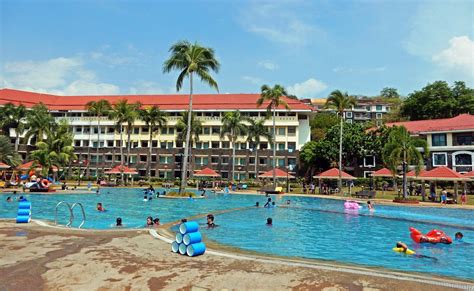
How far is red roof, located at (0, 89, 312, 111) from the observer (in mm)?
72875

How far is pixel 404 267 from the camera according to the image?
12422 mm

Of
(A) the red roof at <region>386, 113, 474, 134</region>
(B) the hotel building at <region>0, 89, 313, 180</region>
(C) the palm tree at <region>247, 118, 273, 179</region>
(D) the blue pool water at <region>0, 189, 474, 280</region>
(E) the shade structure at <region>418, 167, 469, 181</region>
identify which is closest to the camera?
(D) the blue pool water at <region>0, 189, 474, 280</region>

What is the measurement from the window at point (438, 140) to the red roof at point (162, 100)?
2226cm

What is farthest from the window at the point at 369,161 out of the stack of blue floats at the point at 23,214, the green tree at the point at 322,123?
the stack of blue floats at the point at 23,214

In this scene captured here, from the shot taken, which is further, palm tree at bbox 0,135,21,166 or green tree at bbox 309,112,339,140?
green tree at bbox 309,112,339,140

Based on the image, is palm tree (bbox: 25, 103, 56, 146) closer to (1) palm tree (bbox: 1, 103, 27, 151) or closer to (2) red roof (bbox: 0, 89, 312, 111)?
(1) palm tree (bbox: 1, 103, 27, 151)

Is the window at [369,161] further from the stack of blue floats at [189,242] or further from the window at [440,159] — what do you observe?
the stack of blue floats at [189,242]

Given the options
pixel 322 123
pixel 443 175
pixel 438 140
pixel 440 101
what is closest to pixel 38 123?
pixel 322 123

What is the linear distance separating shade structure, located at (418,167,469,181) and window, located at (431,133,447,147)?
2154cm

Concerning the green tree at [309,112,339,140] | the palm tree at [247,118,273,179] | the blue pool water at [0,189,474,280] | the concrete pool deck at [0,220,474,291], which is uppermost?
the green tree at [309,112,339,140]

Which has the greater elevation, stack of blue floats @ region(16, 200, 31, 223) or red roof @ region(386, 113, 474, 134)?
red roof @ region(386, 113, 474, 134)

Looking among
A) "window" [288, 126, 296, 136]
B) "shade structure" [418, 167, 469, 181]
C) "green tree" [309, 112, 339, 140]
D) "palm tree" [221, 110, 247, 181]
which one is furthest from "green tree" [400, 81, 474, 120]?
"shade structure" [418, 167, 469, 181]

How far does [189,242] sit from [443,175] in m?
31.8

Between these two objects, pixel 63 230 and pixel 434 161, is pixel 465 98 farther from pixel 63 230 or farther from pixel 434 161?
pixel 63 230
